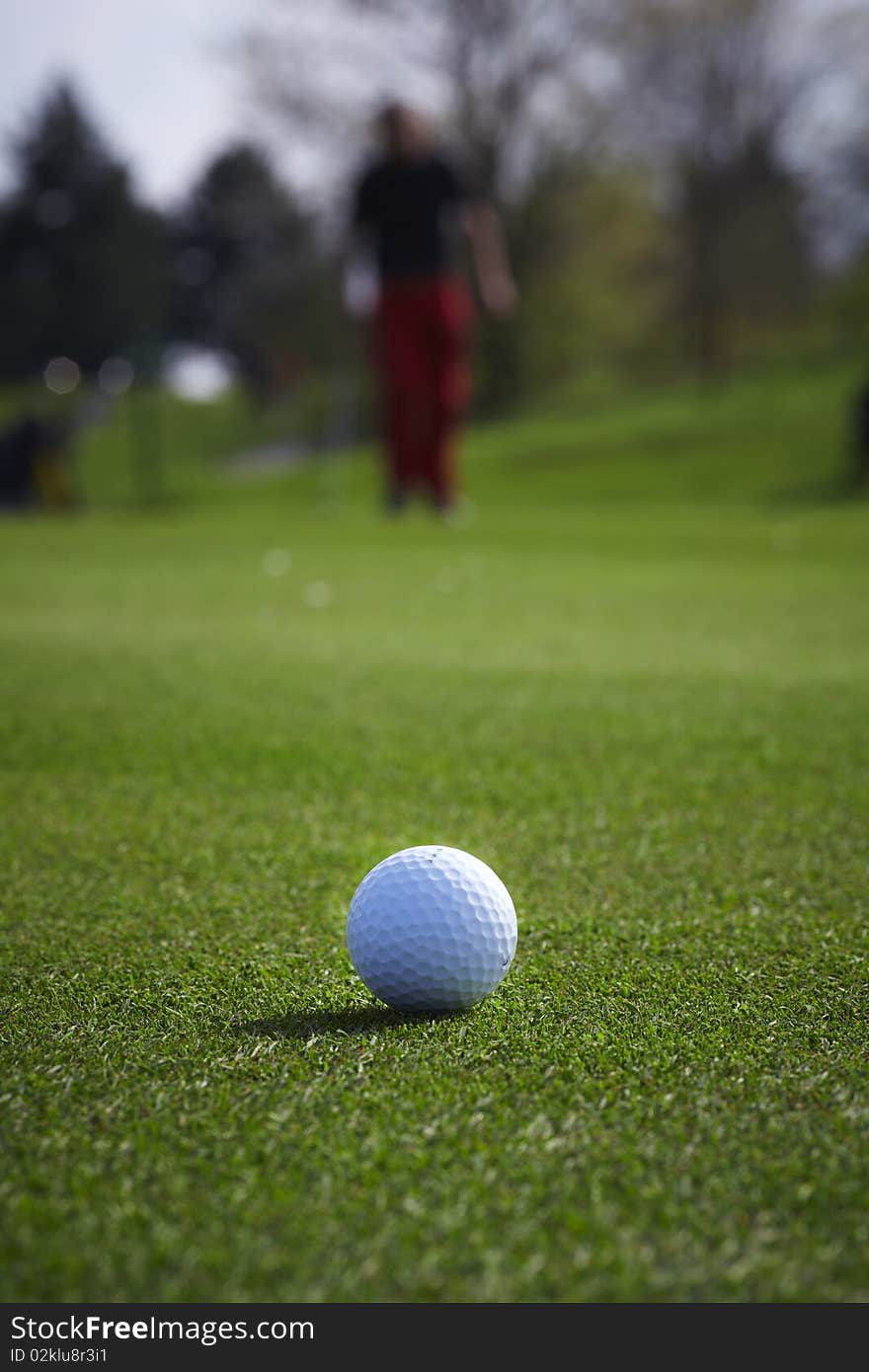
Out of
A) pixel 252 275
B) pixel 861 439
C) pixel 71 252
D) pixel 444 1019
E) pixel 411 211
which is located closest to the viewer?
pixel 444 1019

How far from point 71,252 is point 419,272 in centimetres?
3344

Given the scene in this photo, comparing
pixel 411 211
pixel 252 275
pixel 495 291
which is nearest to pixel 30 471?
pixel 411 211

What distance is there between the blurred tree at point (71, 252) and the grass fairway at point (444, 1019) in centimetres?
3538

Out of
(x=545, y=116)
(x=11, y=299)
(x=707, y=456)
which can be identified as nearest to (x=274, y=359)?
(x=11, y=299)

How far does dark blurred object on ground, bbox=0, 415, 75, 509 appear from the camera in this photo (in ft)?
57.2

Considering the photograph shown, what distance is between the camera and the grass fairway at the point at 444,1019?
113cm

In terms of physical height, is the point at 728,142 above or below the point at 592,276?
above

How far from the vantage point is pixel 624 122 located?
979 inches

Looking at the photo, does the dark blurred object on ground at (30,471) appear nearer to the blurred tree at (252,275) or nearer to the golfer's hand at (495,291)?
the blurred tree at (252,275)

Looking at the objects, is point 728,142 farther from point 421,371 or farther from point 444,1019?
point 444,1019

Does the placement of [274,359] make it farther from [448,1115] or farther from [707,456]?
[448,1115]

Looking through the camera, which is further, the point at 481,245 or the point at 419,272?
the point at 419,272

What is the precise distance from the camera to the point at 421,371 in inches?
339

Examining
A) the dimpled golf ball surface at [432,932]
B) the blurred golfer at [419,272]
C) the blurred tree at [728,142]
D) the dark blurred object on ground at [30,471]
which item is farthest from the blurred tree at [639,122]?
the dimpled golf ball surface at [432,932]
